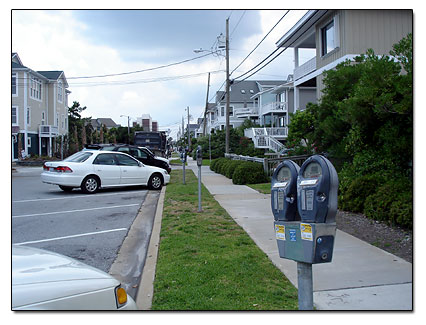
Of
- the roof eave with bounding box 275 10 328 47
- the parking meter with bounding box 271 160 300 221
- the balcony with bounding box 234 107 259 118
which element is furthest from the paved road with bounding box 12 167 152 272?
the balcony with bounding box 234 107 259 118

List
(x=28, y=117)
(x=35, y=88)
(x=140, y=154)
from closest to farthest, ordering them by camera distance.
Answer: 1. (x=140, y=154)
2. (x=28, y=117)
3. (x=35, y=88)

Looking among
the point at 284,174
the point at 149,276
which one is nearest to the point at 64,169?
the point at 149,276

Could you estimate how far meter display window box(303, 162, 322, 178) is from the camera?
3154 mm

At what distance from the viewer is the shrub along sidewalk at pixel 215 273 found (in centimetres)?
417

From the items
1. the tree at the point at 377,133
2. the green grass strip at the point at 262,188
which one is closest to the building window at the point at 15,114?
the green grass strip at the point at 262,188

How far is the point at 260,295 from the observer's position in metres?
4.33

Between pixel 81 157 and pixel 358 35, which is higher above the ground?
pixel 358 35

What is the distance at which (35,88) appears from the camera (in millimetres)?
36438

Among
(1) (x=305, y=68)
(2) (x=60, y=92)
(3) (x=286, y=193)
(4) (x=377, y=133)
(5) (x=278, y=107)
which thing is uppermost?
(2) (x=60, y=92)

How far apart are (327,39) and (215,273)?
14.8m

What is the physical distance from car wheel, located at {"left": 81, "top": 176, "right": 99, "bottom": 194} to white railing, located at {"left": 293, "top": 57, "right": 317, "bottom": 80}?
1079cm

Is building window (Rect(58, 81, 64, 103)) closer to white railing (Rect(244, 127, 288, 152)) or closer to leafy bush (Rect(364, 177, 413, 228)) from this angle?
white railing (Rect(244, 127, 288, 152))

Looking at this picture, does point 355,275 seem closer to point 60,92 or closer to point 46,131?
point 46,131

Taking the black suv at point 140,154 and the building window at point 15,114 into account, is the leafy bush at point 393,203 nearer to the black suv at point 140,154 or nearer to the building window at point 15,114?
the black suv at point 140,154
